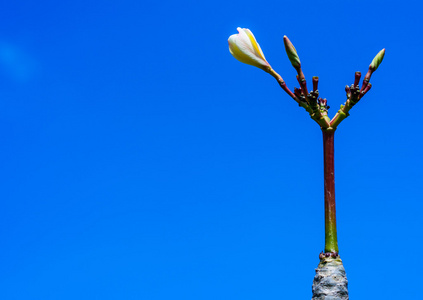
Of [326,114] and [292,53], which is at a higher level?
[292,53]

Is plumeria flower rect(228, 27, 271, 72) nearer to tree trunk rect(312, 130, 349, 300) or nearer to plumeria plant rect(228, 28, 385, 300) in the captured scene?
plumeria plant rect(228, 28, 385, 300)

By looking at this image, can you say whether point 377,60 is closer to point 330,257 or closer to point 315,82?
point 315,82

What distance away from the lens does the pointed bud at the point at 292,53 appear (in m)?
6.41

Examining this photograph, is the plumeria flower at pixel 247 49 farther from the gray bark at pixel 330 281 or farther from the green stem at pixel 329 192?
the gray bark at pixel 330 281

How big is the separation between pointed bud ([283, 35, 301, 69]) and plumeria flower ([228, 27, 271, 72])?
0.41m

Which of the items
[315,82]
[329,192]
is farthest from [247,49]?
[329,192]

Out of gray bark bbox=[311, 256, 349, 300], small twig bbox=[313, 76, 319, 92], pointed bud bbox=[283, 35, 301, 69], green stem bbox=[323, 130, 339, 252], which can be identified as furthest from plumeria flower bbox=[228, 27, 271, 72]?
gray bark bbox=[311, 256, 349, 300]

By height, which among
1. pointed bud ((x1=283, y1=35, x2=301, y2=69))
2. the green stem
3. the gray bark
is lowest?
the gray bark

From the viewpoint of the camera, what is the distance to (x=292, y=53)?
6422 mm

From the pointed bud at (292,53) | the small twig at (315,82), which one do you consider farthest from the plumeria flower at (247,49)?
the small twig at (315,82)

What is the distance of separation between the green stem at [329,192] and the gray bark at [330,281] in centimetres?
16

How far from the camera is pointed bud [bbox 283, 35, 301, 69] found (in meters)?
6.41

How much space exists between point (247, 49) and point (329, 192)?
190 cm

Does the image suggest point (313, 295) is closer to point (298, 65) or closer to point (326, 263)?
point (326, 263)
